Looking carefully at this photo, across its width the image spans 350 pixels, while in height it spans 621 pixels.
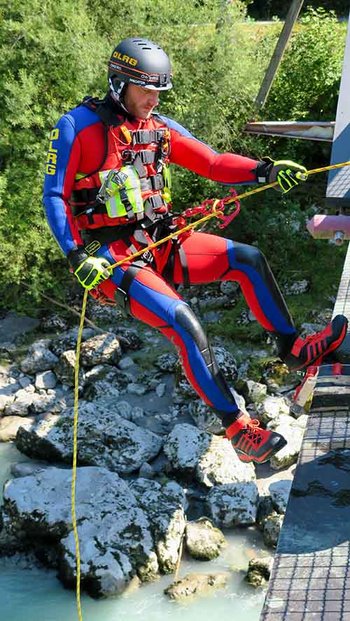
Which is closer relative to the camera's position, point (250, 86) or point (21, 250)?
point (21, 250)

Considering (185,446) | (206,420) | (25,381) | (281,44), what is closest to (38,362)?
(25,381)

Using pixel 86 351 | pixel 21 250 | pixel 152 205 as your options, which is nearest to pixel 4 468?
pixel 86 351

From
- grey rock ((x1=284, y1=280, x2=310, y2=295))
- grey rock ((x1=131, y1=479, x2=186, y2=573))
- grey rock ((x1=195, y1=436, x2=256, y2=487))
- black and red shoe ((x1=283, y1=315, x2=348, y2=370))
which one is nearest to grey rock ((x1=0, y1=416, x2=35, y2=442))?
grey rock ((x1=131, y1=479, x2=186, y2=573))

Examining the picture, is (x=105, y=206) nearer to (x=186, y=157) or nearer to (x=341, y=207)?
(x=186, y=157)

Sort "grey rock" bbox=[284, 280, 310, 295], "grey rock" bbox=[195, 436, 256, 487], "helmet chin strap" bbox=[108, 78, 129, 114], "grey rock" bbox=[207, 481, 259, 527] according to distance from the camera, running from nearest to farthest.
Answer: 1. "helmet chin strap" bbox=[108, 78, 129, 114]
2. "grey rock" bbox=[207, 481, 259, 527]
3. "grey rock" bbox=[195, 436, 256, 487]
4. "grey rock" bbox=[284, 280, 310, 295]

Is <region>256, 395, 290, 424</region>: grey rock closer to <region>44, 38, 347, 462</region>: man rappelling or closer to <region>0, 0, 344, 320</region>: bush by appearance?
<region>0, 0, 344, 320</region>: bush

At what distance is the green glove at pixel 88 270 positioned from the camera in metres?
4.12

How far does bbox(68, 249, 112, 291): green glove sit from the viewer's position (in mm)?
4121

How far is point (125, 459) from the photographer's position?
6.95 meters

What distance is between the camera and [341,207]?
Result: 5.39 m

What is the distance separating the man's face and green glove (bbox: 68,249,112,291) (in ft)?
2.55

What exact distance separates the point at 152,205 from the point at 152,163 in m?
0.22

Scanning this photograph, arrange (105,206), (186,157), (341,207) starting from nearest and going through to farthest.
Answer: (105,206) → (186,157) → (341,207)

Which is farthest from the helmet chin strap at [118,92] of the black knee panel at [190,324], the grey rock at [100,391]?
the grey rock at [100,391]
